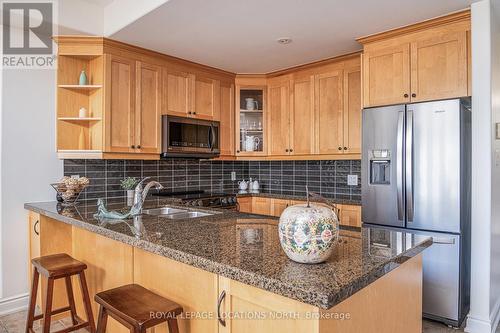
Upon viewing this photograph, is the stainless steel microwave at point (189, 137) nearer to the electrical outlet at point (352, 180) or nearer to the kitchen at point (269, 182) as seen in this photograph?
the kitchen at point (269, 182)

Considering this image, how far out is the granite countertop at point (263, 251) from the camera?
1.00 m

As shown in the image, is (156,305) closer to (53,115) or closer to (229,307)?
(229,307)

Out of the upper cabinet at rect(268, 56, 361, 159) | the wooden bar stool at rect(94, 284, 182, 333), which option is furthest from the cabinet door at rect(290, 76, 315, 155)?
the wooden bar stool at rect(94, 284, 182, 333)

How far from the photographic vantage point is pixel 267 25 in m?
2.77

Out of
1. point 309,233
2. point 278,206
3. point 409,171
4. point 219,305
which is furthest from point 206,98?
point 309,233

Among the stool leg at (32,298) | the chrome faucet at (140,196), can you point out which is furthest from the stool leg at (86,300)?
the chrome faucet at (140,196)

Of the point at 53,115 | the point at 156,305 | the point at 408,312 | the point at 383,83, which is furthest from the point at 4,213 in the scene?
the point at 383,83

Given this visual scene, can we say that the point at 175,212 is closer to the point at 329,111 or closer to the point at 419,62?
the point at 329,111

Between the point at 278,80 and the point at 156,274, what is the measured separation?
308cm

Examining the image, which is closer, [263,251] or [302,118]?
[263,251]

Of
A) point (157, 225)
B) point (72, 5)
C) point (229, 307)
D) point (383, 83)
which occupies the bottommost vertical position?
point (229, 307)

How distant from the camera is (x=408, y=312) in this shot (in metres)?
1.52

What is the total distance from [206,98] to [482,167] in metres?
2.76

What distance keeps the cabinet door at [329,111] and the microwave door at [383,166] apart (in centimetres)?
74
